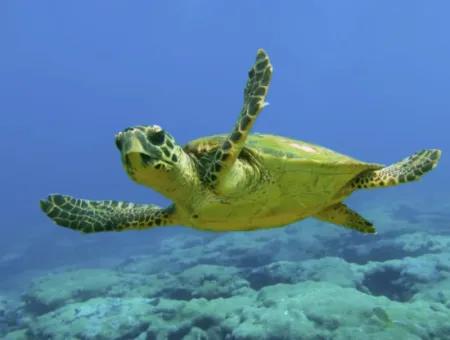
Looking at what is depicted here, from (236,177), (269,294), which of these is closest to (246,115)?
(236,177)

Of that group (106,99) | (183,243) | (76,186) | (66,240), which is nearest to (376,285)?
(183,243)

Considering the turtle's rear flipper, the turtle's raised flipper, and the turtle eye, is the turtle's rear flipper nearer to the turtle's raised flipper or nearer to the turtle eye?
the turtle's raised flipper

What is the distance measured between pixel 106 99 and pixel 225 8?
60.3 metres

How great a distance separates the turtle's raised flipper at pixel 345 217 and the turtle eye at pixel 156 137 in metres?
3.24

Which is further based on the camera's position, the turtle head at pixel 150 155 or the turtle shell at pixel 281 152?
the turtle shell at pixel 281 152

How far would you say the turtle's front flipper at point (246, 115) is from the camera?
4012mm

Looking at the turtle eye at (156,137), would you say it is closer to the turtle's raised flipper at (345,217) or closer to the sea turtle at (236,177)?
the sea turtle at (236,177)

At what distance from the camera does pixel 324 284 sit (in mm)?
9781

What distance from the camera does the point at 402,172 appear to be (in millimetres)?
5715

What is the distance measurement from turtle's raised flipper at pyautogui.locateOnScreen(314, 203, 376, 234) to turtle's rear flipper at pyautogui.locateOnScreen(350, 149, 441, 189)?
0.74m

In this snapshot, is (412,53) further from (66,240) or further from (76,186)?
(66,240)

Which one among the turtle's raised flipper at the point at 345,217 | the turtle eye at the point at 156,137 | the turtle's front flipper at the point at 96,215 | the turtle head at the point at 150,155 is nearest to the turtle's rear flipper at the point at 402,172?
the turtle's raised flipper at the point at 345,217

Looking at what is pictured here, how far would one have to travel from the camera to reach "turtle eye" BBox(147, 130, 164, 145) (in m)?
3.95

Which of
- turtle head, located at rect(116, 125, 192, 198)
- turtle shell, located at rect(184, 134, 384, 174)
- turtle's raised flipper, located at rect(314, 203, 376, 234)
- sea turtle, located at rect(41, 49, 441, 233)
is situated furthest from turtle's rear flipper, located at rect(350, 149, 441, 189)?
turtle head, located at rect(116, 125, 192, 198)
